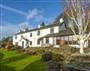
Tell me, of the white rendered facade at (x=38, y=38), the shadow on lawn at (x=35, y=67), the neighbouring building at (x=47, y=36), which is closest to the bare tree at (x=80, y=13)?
the neighbouring building at (x=47, y=36)

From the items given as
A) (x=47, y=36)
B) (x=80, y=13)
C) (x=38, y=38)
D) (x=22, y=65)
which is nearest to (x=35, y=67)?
(x=22, y=65)

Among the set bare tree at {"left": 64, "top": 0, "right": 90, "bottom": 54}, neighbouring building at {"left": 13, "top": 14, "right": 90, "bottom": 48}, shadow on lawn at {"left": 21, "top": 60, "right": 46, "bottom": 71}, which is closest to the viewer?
shadow on lawn at {"left": 21, "top": 60, "right": 46, "bottom": 71}

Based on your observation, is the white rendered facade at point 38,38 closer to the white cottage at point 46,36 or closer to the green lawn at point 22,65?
the white cottage at point 46,36

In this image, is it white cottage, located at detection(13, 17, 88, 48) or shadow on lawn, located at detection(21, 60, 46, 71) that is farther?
white cottage, located at detection(13, 17, 88, 48)

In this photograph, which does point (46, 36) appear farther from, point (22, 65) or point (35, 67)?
point (35, 67)

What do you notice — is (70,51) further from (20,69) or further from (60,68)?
(60,68)

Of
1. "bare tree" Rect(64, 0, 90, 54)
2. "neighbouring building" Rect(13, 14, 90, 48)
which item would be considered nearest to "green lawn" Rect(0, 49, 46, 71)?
"bare tree" Rect(64, 0, 90, 54)

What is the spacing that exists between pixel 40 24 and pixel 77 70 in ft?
194

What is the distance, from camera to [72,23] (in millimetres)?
50344

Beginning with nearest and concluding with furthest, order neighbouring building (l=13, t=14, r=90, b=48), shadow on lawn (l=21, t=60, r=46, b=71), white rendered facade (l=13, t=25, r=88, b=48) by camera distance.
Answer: shadow on lawn (l=21, t=60, r=46, b=71), neighbouring building (l=13, t=14, r=90, b=48), white rendered facade (l=13, t=25, r=88, b=48)

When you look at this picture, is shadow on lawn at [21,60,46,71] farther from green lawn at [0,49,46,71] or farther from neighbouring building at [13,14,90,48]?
neighbouring building at [13,14,90,48]

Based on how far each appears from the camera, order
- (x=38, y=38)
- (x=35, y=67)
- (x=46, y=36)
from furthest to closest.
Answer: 1. (x=38, y=38)
2. (x=46, y=36)
3. (x=35, y=67)

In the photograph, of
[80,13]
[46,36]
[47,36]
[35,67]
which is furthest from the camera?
[46,36]

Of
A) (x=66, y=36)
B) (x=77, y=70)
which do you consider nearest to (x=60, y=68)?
(x=77, y=70)
